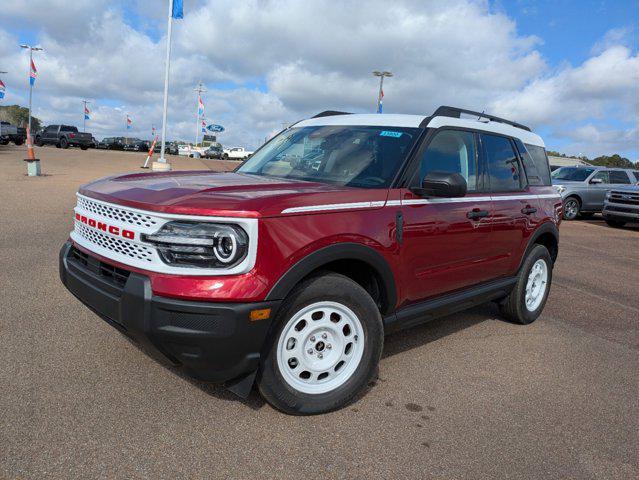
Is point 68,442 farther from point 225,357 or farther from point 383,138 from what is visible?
point 383,138

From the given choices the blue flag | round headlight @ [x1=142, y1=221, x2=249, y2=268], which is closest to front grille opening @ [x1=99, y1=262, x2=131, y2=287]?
round headlight @ [x1=142, y1=221, x2=249, y2=268]

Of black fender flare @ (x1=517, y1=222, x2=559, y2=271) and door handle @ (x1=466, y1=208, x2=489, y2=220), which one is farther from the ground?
door handle @ (x1=466, y1=208, x2=489, y2=220)

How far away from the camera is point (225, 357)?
2543 millimetres

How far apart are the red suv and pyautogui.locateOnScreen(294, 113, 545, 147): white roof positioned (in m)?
0.02

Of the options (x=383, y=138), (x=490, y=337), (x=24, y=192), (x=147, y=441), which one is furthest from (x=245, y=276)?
(x=24, y=192)

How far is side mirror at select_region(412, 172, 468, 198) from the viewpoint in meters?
3.22

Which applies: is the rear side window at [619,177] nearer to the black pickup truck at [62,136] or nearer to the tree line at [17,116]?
the black pickup truck at [62,136]

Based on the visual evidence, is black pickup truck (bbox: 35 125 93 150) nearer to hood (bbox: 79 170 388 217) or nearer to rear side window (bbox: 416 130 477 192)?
hood (bbox: 79 170 388 217)

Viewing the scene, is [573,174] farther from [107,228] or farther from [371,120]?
[107,228]

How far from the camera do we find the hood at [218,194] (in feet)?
8.36

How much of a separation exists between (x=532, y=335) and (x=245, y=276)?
3.34m

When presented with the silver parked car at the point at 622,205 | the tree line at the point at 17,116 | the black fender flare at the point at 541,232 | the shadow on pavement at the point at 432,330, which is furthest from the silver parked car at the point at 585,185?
the tree line at the point at 17,116

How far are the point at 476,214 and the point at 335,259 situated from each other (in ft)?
5.06

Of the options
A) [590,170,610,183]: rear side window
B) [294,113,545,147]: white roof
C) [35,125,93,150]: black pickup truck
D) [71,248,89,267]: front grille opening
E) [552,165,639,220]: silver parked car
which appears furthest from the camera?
[35,125,93,150]: black pickup truck
